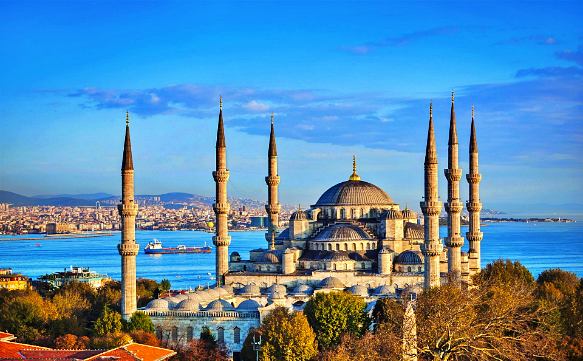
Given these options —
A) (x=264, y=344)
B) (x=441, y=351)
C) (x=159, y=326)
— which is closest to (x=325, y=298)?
(x=264, y=344)

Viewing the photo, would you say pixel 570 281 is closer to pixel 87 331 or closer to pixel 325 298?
pixel 325 298

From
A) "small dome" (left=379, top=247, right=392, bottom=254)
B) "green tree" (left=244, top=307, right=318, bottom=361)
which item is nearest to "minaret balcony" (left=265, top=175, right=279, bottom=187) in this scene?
"small dome" (left=379, top=247, right=392, bottom=254)

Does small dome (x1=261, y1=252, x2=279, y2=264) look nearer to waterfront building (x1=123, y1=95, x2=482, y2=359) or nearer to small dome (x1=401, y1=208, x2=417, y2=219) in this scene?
waterfront building (x1=123, y1=95, x2=482, y2=359)

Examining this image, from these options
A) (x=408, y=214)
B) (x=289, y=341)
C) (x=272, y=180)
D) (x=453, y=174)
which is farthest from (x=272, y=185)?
(x=289, y=341)

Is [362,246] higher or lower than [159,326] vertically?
higher

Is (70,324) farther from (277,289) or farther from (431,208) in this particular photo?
(431,208)
